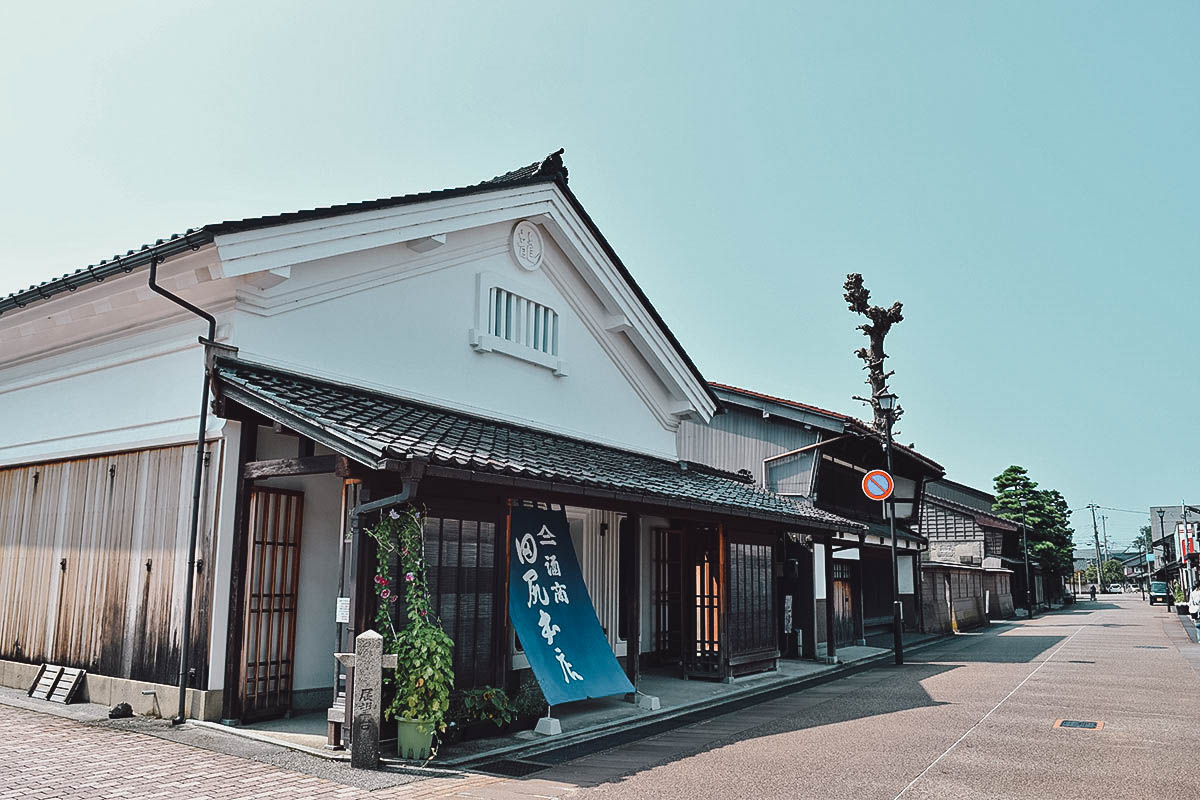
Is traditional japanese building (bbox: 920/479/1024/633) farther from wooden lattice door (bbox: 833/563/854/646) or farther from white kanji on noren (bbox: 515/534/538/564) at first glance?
white kanji on noren (bbox: 515/534/538/564)

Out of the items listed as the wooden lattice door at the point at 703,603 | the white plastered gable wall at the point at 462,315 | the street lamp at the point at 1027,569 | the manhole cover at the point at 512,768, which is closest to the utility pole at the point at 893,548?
the white plastered gable wall at the point at 462,315

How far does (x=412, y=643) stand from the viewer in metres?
8.09

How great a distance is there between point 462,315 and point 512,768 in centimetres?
687

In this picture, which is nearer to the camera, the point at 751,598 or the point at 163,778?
the point at 163,778

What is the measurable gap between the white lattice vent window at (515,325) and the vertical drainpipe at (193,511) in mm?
4259

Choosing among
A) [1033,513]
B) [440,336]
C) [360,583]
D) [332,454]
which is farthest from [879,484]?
[1033,513]

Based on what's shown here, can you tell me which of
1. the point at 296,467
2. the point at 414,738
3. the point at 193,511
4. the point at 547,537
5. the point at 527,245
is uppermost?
the point at 527,245

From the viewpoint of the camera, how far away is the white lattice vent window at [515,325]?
13.1 metres

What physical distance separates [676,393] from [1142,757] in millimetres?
10355

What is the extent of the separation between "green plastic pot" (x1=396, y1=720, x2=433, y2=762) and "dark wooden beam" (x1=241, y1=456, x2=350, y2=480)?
2.43 meters

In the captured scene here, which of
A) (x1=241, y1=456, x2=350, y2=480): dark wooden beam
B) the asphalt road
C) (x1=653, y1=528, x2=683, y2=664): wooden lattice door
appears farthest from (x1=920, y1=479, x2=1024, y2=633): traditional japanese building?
(x1=241, y1=456, x2=350, y2=480): dark wooden beam

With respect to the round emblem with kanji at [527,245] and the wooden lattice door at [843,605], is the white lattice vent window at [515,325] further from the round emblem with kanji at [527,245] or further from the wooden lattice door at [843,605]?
the wooden lattice door at [843,605]

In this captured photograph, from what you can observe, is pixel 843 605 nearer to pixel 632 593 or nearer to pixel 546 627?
pixel 632 593

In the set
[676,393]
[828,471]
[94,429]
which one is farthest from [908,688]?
[94,429]
